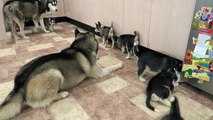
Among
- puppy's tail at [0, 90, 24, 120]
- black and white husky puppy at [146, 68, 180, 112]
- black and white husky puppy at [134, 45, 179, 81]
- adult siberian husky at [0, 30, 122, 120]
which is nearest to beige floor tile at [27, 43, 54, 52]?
adult siberian husky at [0, 30, 122, 120]

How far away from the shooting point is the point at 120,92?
6.49ft

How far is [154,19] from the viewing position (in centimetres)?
246

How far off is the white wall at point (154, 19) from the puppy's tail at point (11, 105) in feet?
6.11

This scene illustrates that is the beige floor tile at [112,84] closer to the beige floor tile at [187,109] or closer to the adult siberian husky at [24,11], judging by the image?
the beige floor tile at [187,109]

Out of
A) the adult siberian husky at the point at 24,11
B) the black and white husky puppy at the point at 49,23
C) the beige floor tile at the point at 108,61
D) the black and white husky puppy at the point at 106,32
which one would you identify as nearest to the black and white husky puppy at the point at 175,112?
the beige floor tile at the point at 108,61

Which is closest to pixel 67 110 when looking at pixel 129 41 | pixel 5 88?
pixel 5 88

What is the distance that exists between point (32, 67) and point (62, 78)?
12.3 inches

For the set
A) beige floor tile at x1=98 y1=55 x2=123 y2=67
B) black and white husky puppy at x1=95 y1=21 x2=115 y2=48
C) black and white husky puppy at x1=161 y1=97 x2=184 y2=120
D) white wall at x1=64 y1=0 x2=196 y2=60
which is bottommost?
beige floor tile at x1=98 y1=55 x2=123 y2=67

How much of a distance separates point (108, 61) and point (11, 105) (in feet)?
5.16

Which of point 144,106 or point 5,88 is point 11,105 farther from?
point 144,106

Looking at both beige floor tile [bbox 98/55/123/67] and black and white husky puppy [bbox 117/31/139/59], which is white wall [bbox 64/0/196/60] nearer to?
black and white husky puppy [bbox 117/31/139/59]

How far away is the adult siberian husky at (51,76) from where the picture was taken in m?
1.56

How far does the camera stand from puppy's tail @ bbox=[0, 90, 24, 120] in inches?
57.7

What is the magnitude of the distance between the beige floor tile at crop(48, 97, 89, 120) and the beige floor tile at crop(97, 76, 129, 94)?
401mm
